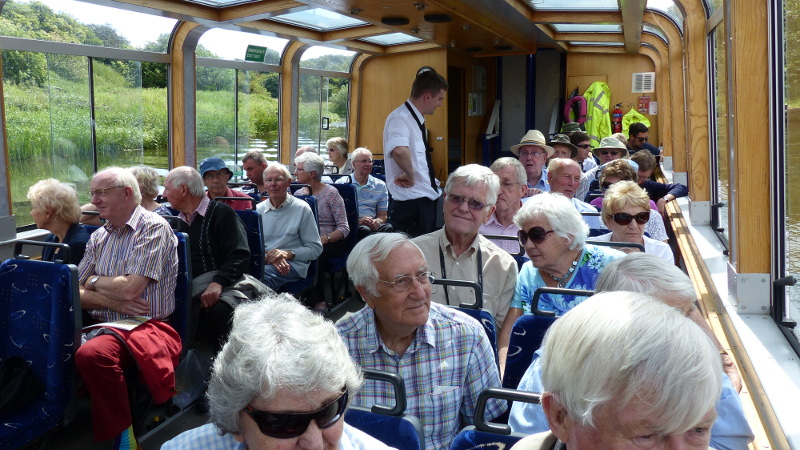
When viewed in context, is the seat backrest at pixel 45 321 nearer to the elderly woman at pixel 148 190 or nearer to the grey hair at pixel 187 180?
the grey hair at pixel 187 180

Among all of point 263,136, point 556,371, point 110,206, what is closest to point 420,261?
point 556,371

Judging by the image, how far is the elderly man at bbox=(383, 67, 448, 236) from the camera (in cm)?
521

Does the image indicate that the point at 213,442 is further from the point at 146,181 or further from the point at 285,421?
the point at 146,181

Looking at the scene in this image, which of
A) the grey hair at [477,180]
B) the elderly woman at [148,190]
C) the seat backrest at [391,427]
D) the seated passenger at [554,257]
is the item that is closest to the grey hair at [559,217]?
the seated passenger at [554,257]

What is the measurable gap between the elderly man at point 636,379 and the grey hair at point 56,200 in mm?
3569

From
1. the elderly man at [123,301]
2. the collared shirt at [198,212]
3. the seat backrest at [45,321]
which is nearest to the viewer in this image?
the seat backrest at [45,321]

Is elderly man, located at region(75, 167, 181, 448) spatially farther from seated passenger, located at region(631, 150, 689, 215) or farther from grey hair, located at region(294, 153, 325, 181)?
seated passenger, located at region(631, 150, 689, 215)

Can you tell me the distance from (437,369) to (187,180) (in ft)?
8.63

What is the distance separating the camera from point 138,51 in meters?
6.93

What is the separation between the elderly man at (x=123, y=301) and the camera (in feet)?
10.2

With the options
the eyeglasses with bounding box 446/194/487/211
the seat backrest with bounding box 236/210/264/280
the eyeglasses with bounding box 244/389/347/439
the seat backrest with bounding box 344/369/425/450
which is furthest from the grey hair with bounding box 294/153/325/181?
the eyeglasses with bounding box 244/389/347/439

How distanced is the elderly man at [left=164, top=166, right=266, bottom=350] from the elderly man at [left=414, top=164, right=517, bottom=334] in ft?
4.35

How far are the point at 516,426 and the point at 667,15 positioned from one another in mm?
6650

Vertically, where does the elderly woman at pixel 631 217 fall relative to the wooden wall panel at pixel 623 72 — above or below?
below
